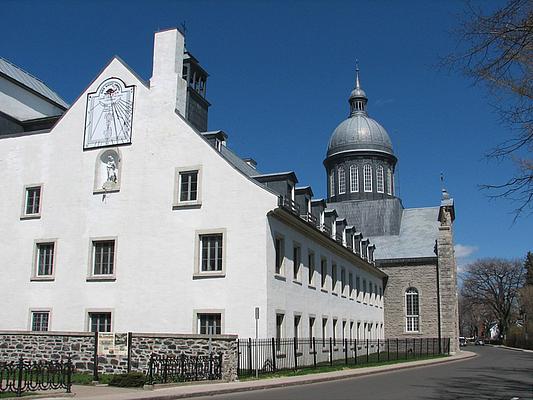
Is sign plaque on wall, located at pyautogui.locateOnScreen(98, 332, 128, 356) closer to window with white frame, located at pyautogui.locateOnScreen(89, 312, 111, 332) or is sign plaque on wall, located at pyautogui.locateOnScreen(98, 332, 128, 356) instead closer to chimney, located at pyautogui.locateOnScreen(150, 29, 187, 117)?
window with white frame, located at pyautogui.locateOnScreen(89, 312, 111, 332)

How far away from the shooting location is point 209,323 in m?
25.6

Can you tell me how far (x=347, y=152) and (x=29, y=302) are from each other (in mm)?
43174

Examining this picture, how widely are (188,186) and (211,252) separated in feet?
10.9

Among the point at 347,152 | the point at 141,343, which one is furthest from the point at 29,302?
the point at 347,152

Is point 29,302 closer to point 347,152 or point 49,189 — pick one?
point 49,189

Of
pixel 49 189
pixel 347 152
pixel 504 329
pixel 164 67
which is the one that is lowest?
pixel 504 329

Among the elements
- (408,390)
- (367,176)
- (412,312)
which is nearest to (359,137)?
(367,176)

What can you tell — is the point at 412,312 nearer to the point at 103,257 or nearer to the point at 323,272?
the point at 323,272

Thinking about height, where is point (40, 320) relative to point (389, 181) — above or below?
below

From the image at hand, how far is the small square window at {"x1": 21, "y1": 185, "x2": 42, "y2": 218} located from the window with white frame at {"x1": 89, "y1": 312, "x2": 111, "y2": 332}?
624cm

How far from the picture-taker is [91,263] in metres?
27.9

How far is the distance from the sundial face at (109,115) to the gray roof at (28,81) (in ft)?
23.6

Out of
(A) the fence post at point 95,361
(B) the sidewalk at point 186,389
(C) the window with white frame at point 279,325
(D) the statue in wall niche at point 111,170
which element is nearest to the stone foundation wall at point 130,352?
(A) the fence post at point 95,361

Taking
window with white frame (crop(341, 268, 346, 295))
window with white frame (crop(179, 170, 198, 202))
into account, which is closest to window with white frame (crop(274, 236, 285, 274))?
window with white frame (crop(179, 170, 198, 202))
